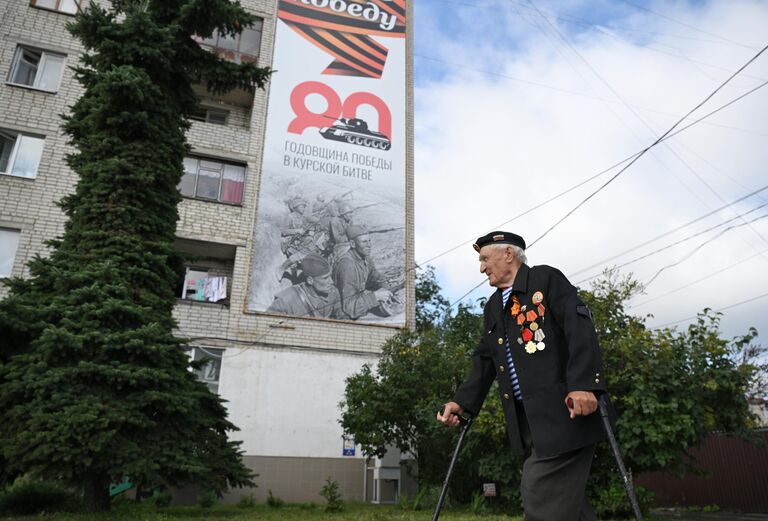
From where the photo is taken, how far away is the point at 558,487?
2.87 meters

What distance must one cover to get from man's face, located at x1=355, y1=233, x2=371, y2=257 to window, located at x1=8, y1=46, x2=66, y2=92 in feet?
34.9

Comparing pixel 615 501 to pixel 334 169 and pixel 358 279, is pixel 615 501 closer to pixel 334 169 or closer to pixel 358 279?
pixel 358 279

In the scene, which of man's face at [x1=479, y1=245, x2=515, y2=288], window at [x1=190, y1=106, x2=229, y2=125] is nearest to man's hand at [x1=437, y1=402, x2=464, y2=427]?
man's face at [x1=479, y1=245, x2=515, y2=288]

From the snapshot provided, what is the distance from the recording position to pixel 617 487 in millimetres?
9570

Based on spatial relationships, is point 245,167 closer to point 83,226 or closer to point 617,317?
point 83,226

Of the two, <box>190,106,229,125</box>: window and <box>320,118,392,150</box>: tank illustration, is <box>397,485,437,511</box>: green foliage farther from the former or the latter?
<box>190,106,229,125</box>: window

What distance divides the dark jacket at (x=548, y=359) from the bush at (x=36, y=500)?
260 inches

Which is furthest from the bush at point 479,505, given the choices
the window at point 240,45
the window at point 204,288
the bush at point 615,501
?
the window at point 240,45

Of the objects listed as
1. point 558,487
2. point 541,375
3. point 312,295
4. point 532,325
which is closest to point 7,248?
point 312,295

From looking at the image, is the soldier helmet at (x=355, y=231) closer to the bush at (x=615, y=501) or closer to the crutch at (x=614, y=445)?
the bush at (x=615, y=501)

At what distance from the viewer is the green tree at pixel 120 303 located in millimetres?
6492

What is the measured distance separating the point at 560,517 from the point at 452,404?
107 cm

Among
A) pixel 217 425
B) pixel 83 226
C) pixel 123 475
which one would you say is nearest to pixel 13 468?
pixel 123 475

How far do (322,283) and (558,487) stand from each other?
14980 millimetres
